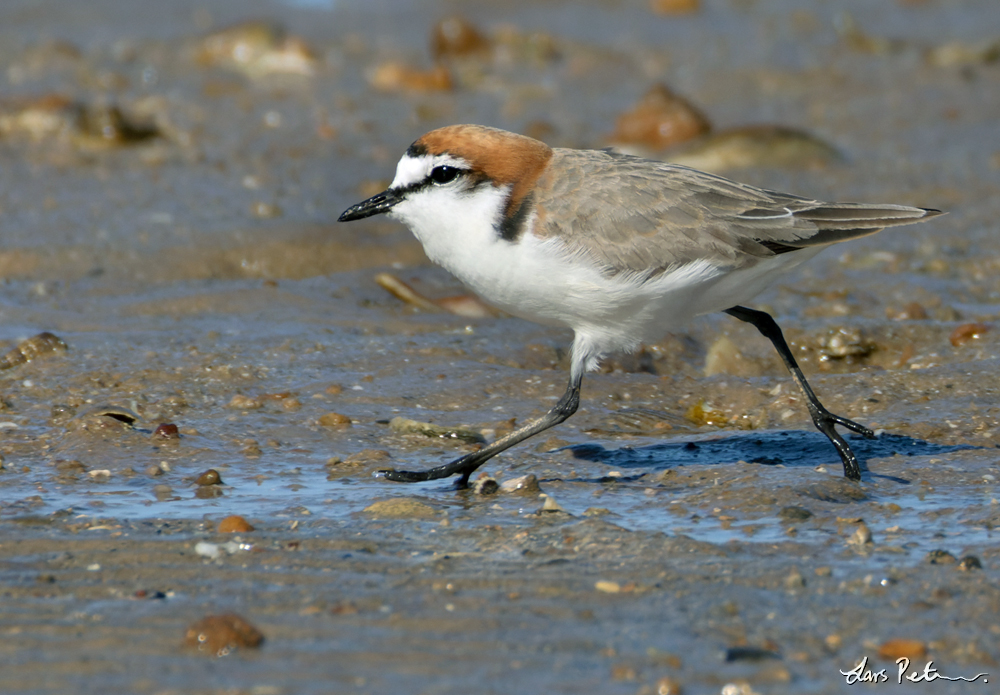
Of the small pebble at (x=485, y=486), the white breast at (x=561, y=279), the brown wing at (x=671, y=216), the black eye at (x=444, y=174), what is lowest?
the small pebble at (x=485, y=486)

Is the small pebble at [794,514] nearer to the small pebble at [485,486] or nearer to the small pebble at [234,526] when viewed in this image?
the small pebble at [485,486]

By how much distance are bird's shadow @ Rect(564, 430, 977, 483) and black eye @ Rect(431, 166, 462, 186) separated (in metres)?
1.33

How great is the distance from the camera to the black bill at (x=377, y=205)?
17.0ft

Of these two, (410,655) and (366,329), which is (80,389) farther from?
(410,655)

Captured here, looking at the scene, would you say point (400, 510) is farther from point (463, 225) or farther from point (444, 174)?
point (444, 174)

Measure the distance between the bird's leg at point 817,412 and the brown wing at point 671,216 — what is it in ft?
1.85

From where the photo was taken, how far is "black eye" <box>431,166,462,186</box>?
16.5ft

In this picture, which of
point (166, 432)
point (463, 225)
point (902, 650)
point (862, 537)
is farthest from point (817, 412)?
point (166, 432)

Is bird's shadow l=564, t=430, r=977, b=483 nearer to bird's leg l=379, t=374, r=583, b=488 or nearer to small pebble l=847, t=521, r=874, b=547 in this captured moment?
bird's leg l=379, t=374, r=583, b=488

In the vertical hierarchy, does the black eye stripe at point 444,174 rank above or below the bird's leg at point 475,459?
above

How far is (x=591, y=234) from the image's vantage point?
4.94 metres

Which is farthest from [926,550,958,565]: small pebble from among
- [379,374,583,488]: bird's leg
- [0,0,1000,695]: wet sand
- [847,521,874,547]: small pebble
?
[379,374,583,488]: bird's leg

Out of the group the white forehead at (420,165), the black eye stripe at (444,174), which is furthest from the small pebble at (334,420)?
the black eye stripe at (444,174)

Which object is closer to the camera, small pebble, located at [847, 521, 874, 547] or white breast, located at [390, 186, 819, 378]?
small pebble, located at [847, 521, 874, 547]
